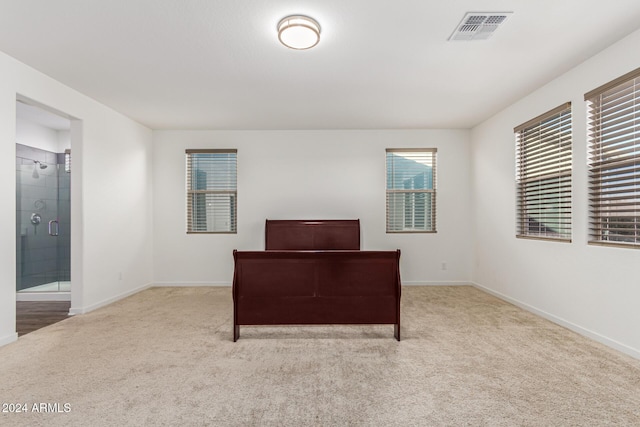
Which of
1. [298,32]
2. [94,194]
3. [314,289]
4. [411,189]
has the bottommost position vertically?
[314,289]

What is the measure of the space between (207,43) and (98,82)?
1.69 meters

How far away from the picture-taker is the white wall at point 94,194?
2975 millimetres

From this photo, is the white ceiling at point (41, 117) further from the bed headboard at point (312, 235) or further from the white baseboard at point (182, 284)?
the bed headboard at point (312, 235)

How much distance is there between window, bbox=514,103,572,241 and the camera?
3.43 meters

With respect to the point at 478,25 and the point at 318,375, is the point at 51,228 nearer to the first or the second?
the point at 318,375

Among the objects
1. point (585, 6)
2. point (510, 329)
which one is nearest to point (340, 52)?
point (585, 6)

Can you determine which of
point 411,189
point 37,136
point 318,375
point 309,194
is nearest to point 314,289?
point 318,375

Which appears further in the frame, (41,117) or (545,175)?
(41,117)

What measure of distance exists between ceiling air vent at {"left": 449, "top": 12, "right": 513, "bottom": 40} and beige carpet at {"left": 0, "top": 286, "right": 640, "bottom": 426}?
2594 mm

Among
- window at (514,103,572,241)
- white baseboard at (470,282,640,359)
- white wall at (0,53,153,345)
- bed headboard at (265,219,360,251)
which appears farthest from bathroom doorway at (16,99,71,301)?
window at (514,103,572,241)

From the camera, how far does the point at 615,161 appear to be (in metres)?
2.82

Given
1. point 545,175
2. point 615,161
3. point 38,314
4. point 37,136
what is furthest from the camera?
point 37,136

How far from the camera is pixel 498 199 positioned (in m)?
4.70

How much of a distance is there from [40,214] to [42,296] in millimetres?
1266
